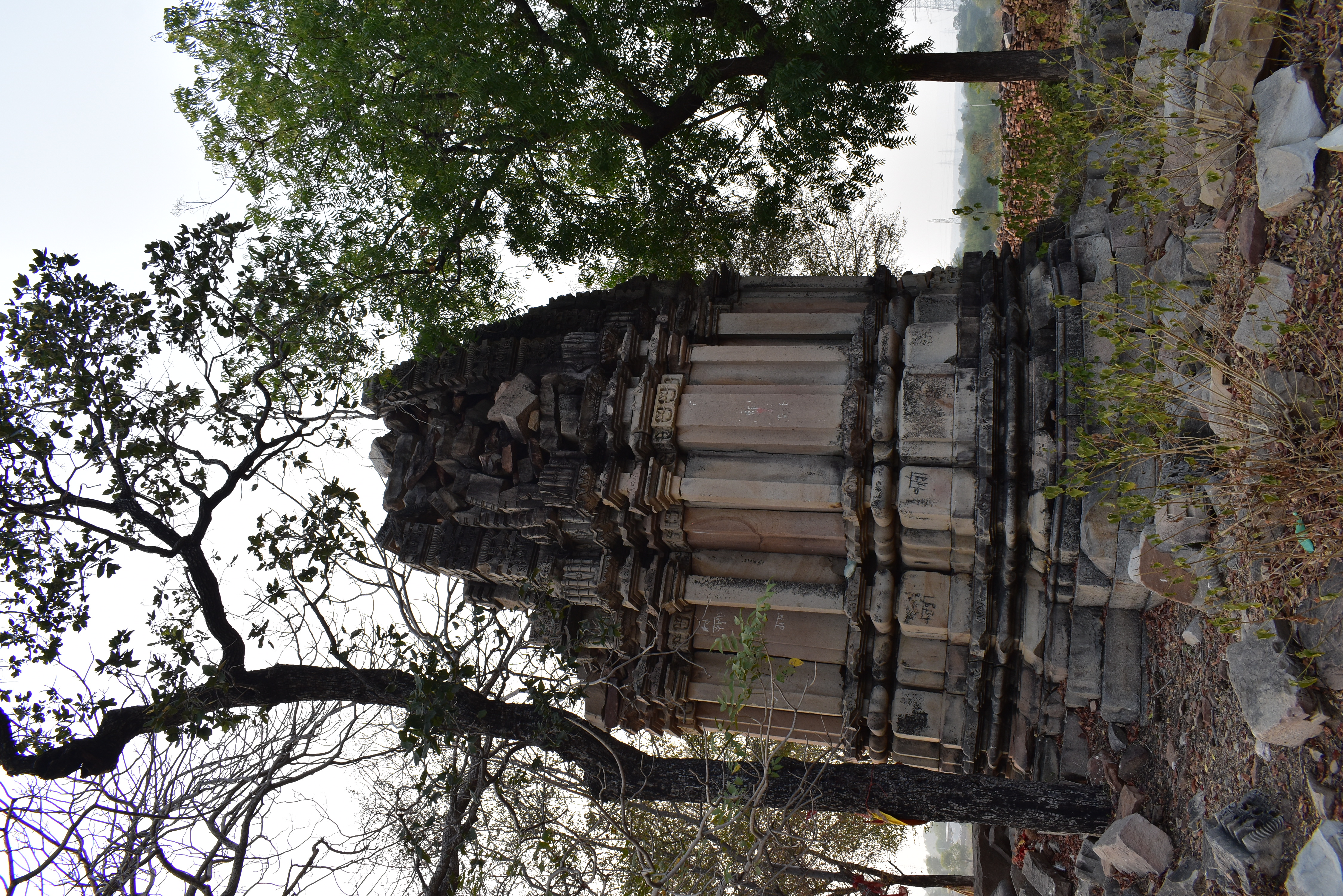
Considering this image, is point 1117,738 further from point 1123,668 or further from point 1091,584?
point 1091,584

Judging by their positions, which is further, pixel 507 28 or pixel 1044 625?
pixel 507 28

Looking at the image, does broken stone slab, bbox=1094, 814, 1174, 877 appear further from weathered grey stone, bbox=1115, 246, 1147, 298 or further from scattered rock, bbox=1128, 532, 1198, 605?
weathered grey stone, bbox=1115, 246, 1147, 298

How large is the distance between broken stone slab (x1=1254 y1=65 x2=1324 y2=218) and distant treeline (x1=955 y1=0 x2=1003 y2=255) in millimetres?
28667

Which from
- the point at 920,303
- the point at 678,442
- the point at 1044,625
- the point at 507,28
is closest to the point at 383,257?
the point at 507,28

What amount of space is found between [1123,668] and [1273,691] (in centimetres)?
261

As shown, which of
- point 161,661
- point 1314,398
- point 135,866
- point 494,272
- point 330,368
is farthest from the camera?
point 494,272

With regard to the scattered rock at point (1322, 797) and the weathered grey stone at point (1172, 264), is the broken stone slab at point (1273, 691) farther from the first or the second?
the weathered grey stone at point (1172, 264)

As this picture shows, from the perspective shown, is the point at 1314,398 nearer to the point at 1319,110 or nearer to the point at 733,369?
the point at 1319,110

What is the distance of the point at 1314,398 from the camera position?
447cm

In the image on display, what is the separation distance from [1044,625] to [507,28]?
360 inches

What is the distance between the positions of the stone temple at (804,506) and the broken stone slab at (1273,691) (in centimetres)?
208

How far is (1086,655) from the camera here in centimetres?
715

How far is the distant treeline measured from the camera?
36.6 meters

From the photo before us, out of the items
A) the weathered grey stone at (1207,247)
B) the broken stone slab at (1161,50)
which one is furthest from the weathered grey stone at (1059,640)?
the broken stone slab at (1161,50)
